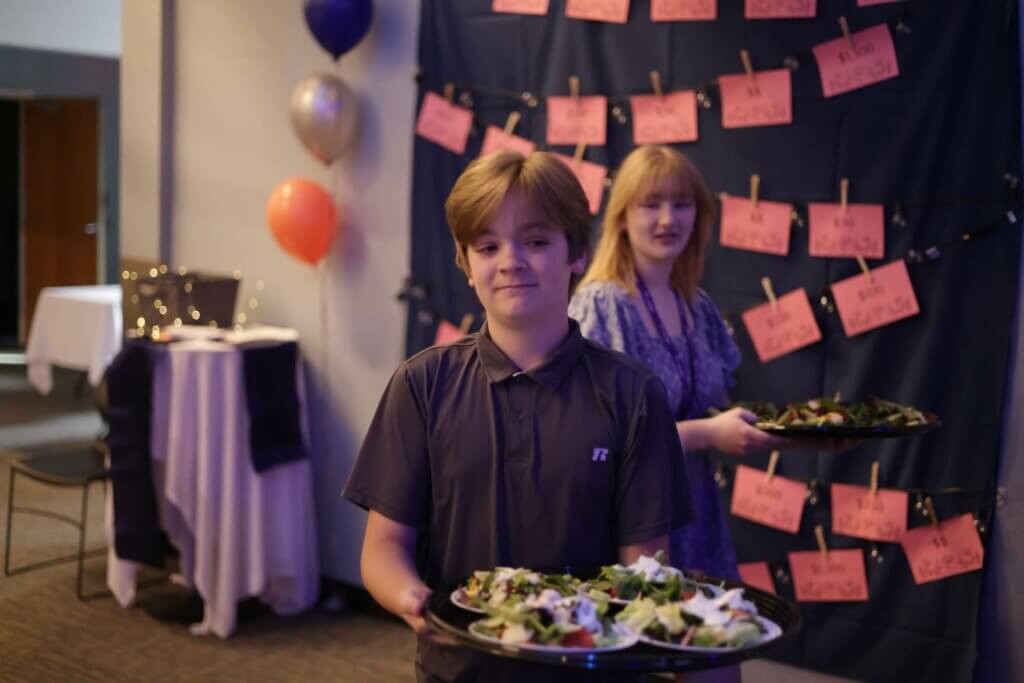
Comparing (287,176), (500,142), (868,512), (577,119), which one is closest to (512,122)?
(500,142)

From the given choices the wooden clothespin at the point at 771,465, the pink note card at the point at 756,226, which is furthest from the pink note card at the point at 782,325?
the wooden clothespin at the point at 771,465

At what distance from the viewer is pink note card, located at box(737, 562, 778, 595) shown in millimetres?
3377

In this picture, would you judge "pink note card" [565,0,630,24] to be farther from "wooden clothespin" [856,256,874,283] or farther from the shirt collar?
the shirt collar

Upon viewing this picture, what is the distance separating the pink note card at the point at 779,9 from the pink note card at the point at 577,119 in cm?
49

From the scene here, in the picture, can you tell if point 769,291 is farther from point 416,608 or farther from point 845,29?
point 416,608

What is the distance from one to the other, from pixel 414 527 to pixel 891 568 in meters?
1.92

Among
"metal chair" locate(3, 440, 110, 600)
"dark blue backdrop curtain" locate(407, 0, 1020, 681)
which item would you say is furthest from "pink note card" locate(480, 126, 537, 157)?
"metal chair" locate(3, 440, 110, 600)

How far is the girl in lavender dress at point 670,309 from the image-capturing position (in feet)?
7.46

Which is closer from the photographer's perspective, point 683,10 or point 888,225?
point 888,225

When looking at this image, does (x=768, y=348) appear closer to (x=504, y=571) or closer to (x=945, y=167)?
(x=945, y=167)

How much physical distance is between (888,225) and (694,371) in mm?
1000

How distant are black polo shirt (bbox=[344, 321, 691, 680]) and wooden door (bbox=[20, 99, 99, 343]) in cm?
993

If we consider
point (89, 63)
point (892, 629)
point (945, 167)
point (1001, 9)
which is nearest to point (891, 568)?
point (892, 629)

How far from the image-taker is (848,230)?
10.4ft
